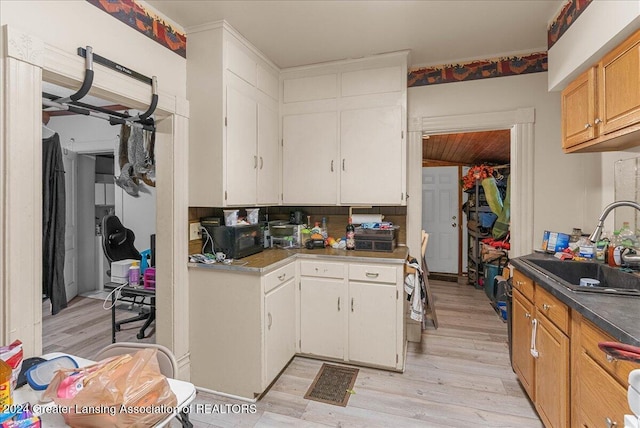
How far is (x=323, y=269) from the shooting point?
105 inches

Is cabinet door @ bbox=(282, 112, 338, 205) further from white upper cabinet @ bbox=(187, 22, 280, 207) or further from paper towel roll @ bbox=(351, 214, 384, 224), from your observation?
white upper cabinet @ bbox=(187, 22, 280, 207)

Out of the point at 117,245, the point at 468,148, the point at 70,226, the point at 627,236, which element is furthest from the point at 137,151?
the point at 468,148

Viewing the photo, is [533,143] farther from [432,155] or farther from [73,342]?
[73,342]

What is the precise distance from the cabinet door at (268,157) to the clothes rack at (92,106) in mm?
879

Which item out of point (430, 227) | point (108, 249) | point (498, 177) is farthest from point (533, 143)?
point (108, 249)

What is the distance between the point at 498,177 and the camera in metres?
4.82

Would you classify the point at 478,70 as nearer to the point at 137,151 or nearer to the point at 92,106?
the point at 92,106

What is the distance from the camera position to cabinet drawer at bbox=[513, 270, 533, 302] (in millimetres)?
1950

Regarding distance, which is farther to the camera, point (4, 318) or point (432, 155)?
point (432, 155)

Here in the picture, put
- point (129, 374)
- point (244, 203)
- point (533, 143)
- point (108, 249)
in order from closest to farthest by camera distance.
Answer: point (129, 374) < point (244, 203) < point (533, 143) < point (108, 249)

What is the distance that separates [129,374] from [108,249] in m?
Result: 2.91

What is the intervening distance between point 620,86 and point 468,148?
3.08m

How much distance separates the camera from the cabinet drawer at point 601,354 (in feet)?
3.52

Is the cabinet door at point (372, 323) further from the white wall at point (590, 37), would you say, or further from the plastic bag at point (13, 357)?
the plastic bag at point (13, 357)
